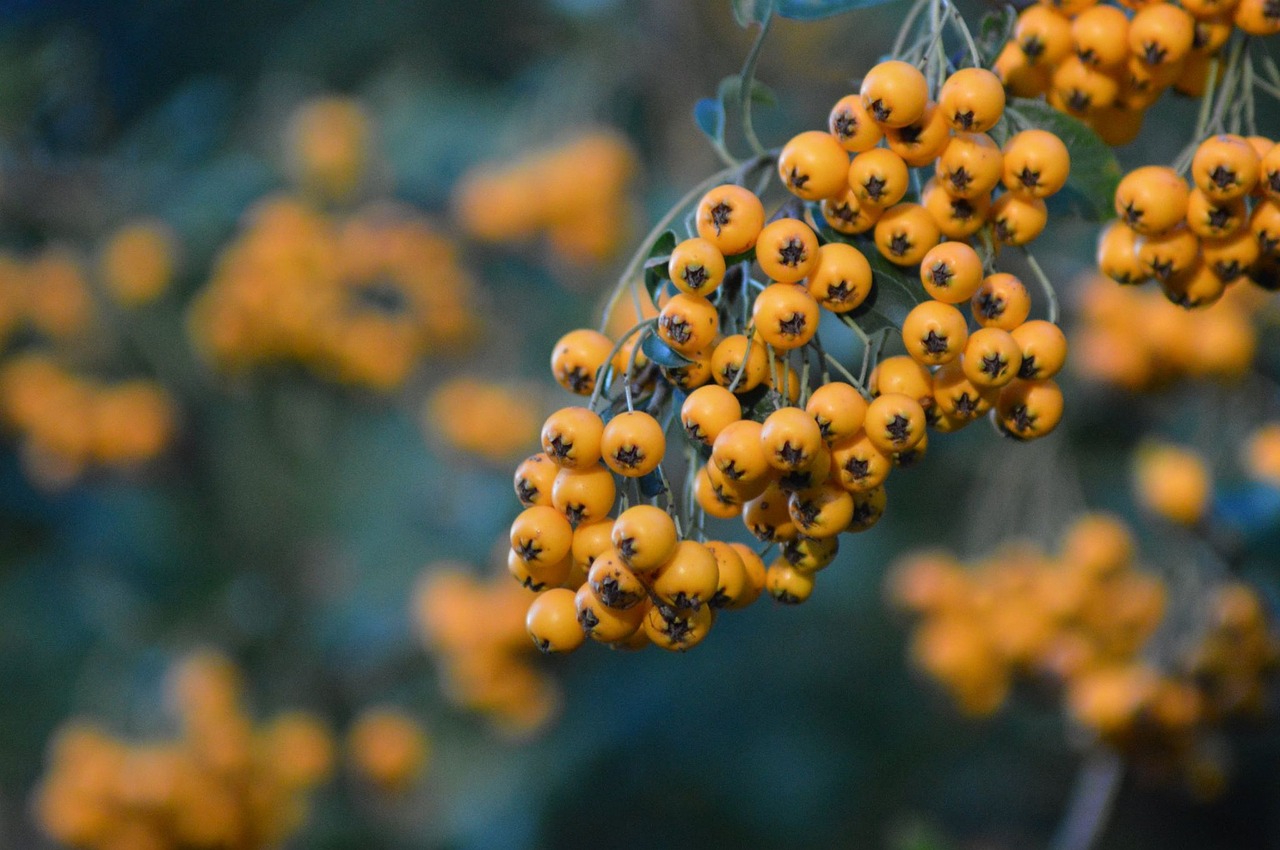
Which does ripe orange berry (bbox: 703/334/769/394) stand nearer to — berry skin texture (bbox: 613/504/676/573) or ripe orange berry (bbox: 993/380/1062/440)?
berry skin texture (bbox: 613/504/676/573)

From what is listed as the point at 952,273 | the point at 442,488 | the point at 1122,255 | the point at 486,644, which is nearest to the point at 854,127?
the point at 952,273

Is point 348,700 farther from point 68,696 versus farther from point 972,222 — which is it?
point 972,222

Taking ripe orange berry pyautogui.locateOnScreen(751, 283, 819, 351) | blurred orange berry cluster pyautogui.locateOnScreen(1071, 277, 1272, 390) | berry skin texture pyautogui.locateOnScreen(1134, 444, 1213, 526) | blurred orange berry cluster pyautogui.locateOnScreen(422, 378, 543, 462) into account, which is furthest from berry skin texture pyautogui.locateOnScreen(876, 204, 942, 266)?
blurred orange berry cluster pyautogui.locateOnScreen(422, 378, 543, 462)

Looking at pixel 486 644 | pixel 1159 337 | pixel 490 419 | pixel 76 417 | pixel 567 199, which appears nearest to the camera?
pixel 1159 337

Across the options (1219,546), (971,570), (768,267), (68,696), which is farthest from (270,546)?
(768,267)

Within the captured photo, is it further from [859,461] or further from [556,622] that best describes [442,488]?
[859,461]

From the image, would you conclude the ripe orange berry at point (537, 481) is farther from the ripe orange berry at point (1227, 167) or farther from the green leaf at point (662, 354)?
the ripe orange berry at point (1227, 167)
